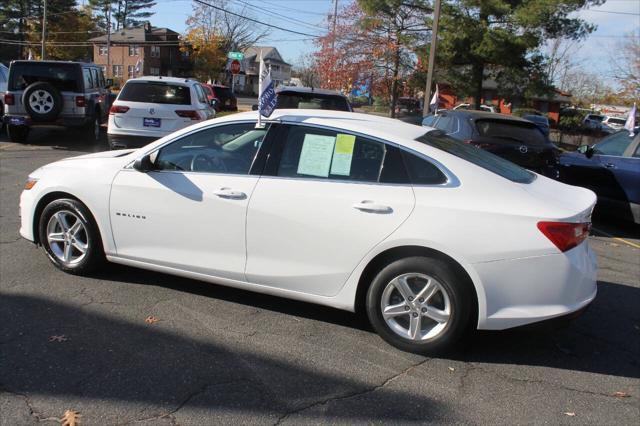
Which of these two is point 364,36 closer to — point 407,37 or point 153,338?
point 407,37

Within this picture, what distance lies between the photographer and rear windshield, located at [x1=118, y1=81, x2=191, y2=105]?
11148mm

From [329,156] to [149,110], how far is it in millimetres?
8025

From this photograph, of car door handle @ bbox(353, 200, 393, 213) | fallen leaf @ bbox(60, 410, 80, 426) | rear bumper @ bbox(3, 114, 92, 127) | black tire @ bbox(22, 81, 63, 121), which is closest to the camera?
fallen leaf @ bbox(60, 410, 80, 426)

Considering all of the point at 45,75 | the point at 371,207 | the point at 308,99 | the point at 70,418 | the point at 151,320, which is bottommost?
the point at 70,418

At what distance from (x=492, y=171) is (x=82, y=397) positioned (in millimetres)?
2926

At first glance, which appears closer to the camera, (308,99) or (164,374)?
(164,374)

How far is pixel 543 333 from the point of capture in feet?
14.2

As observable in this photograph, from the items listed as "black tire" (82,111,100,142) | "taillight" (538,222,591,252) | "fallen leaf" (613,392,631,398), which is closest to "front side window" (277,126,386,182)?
"taillight" (538,222,591,252)

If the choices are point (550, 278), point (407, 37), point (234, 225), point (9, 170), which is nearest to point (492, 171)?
point (550, 278)

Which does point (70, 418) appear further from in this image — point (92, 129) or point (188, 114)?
point (92, 129)

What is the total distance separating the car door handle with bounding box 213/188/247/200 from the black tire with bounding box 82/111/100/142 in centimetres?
1073

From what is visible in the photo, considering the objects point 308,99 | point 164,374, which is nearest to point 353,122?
point 164,374

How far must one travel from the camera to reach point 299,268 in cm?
397

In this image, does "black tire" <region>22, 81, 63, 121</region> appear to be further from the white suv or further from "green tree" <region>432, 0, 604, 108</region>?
"green tree" <region>432, 0, 604, 108</region>
